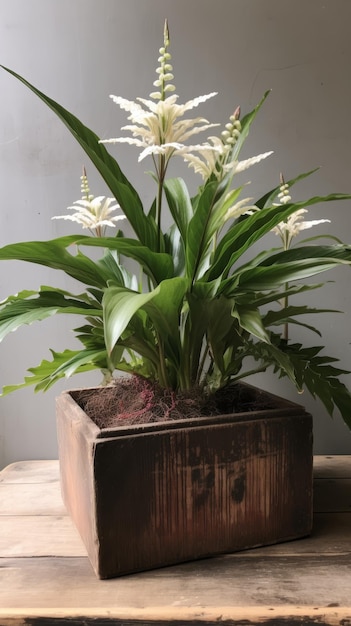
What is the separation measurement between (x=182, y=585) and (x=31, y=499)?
357 millimetres

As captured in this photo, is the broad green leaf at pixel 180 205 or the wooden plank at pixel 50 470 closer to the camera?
the broad green leaf at pixel 180 205

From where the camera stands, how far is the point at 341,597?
564 mm

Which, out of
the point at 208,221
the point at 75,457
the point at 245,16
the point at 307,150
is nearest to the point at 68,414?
the point at 75,457

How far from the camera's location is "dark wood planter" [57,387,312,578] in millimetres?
602

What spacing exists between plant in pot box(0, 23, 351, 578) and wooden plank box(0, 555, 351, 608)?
0.02m

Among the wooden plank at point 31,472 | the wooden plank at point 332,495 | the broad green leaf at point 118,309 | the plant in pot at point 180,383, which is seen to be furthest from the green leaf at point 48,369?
the wooden plank at point 332,495

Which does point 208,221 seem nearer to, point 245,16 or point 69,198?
point 69,198

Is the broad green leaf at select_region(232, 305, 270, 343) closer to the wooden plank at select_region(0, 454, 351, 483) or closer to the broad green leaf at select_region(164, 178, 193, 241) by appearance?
the broad green leaf at select_region(164, 178, 193, 241)

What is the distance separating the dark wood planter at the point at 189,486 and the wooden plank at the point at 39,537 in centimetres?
3

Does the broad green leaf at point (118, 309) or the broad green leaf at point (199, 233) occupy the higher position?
the broad green leaf at point (199, 233)

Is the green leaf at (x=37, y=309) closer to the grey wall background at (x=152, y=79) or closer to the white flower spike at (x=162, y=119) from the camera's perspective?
the white flower spike at (x=162, y=119)

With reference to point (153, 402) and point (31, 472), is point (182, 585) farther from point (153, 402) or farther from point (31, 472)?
point (31, 472)

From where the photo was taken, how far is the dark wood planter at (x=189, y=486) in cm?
60

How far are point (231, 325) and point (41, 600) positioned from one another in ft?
1.26
